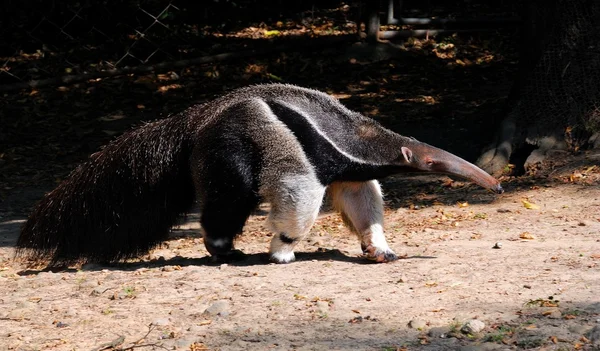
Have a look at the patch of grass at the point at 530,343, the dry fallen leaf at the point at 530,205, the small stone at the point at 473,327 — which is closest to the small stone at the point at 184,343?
the small stone at the point at 473,327

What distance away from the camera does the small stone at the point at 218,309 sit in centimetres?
485

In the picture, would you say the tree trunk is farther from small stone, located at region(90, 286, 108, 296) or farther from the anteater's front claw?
small stone, located at region(90, 286, 108, 296)

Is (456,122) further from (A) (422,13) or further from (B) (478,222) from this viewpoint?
(A) (422,13)

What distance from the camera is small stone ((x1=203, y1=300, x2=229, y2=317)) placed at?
4.85 meters

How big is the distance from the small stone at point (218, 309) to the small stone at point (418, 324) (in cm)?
103

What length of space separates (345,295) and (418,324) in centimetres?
71

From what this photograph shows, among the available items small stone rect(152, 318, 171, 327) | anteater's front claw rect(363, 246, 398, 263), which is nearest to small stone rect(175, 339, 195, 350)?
small stone rect(152, 318, 171, 327)

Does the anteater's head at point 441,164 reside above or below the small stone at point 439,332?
above

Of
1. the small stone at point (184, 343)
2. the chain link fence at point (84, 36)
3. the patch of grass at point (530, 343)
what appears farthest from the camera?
the chain link fence at point (84, 36)

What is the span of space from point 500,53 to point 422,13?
2.03 m

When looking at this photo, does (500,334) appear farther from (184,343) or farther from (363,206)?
(363,206)

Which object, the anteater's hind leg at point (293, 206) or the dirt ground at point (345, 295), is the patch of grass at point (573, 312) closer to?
the dirt ground at point (345, 295)

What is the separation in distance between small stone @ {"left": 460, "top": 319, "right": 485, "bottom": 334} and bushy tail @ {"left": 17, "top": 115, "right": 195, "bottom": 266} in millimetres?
2714

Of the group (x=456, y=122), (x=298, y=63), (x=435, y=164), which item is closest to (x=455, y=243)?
(x=435, y=164)
